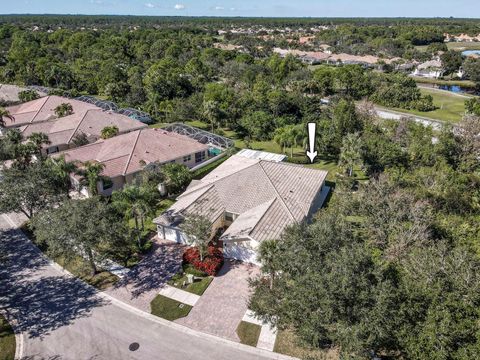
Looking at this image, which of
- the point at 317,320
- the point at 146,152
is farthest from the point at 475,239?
the point at 146,152

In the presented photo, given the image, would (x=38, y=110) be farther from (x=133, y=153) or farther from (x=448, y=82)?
(x=448, y=82)

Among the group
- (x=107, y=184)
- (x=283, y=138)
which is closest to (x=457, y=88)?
(x=283, y=138)

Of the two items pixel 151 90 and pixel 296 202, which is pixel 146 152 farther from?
pixel 151 90

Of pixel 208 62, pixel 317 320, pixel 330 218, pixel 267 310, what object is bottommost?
pixel 267 310

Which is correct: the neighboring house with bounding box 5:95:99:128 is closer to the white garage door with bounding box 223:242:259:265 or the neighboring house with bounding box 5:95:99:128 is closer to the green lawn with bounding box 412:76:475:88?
the white garage door with bounding box 223:242:259:265

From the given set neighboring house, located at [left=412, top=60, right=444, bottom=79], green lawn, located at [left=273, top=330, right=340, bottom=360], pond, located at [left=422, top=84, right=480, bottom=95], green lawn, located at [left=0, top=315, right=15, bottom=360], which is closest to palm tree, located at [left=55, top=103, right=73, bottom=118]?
green lawn, located at [left=0, top=315, right=15, bottom=360]
